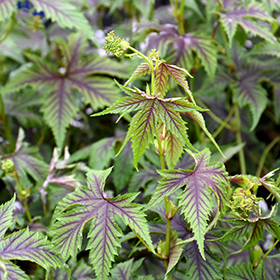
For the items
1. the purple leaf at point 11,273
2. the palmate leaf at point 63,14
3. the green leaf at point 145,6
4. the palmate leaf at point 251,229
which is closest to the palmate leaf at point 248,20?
the green leaf at point 145,6

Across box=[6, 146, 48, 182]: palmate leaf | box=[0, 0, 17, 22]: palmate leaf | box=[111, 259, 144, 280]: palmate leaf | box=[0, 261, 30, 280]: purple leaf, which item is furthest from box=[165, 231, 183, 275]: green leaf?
box=[0, 0, 17, 22]: palmate leaf

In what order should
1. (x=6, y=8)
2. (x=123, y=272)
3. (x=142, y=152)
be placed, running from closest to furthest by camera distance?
(x=142, y=152) → (x=123, y=272) → (x=6, y=8)

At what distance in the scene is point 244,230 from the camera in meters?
0.48

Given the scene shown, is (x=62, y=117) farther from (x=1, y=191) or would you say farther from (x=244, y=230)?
(x=244, y=230)

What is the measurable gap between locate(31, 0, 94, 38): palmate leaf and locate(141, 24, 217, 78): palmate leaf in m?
0.21

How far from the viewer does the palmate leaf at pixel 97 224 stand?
0.45 meters

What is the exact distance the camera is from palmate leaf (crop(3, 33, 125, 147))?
2.94 ft

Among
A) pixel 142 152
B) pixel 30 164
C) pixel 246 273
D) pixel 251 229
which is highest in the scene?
pixel 142 152

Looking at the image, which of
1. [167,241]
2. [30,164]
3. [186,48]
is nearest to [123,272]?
[167,241]

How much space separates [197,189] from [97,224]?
17cm

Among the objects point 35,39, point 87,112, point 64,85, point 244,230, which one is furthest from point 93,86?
point 244,230

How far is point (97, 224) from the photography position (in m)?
0.47

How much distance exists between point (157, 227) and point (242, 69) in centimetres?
63

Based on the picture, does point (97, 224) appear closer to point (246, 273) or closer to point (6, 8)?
point (246, 273)
